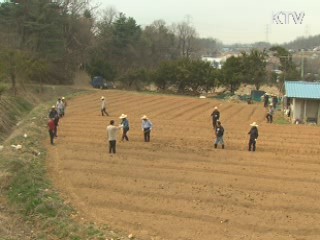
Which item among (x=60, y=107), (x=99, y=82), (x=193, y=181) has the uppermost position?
(x=99, y=82)

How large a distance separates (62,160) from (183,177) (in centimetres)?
478

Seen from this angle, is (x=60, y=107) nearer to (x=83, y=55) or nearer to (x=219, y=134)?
(x=219, y=134)

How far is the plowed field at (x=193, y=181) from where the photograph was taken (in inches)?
428

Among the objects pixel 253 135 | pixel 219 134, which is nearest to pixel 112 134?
pixel 219 134

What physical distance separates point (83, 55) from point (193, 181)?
157 feet

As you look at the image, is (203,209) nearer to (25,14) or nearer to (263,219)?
(263,219)

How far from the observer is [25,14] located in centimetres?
4950

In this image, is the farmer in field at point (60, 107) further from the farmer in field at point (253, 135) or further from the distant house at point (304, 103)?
the distant house at point (304, 103)

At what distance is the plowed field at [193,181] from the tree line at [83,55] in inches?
732

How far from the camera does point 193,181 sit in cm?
1426

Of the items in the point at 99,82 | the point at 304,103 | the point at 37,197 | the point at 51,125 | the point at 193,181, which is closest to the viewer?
the point at 37,197

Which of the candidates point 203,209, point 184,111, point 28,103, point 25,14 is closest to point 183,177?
point 203,209

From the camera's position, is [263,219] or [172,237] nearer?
[172,237]

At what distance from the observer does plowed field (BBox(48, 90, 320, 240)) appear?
10.9m
